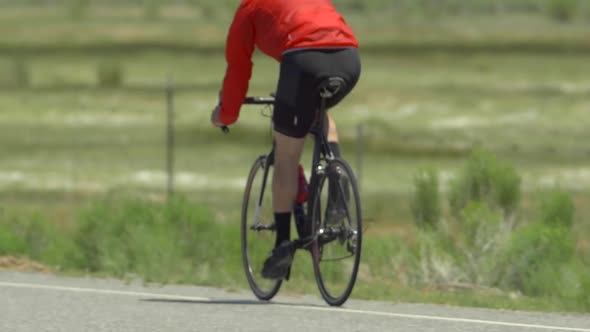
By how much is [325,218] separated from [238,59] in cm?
101

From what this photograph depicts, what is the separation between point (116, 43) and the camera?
47.6 m

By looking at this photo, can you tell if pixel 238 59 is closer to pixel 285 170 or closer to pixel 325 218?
pixel 285 170

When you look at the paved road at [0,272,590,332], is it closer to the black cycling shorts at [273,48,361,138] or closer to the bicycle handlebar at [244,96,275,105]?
the black cycling shorts at [273,48,361,138]

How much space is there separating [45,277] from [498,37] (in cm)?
3715

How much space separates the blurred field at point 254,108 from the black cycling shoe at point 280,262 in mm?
6266

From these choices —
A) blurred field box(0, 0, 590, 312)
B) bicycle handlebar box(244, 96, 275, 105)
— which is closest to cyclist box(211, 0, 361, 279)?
bicycle handlebar box(244, 96, 275, 105)

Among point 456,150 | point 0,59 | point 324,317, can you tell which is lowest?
point 324,317

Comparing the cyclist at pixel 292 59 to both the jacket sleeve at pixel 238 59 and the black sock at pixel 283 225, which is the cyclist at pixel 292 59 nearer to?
the jacket sleeve at pixel 238 59

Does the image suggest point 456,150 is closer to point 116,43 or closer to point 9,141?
point 9,141

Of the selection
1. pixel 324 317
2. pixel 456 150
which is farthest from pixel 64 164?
pixel 324 317

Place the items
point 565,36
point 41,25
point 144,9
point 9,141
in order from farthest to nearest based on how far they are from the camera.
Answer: point 144,9 < point 41,25 < point 565,36 < point 9,141

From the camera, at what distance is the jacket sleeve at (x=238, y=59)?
1017 centimetres

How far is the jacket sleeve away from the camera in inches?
400

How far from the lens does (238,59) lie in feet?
33.6
